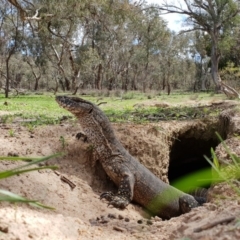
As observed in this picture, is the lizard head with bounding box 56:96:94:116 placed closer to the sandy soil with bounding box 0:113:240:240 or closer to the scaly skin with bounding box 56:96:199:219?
the scaly skin with bounding box 56:96:199:219

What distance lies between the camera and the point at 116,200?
5.12 metres

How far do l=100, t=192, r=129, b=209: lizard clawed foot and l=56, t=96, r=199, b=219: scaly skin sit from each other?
185mm

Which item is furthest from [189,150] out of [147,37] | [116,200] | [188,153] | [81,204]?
[147,37]

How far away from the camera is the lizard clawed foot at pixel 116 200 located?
5.05 metres

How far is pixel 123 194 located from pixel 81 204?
851mm

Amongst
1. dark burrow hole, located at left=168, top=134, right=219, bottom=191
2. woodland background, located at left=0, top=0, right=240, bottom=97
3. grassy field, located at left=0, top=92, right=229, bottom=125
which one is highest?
woodland background, located at left=0, top=0, right=240, bottom=97

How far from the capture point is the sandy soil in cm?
208

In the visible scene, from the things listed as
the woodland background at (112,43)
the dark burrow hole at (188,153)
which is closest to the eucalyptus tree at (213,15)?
the woodland background at (112,43)

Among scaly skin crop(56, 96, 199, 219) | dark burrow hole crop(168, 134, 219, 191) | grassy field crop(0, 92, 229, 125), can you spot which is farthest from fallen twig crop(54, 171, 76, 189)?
dark burrow hole crop(168, 134, 219, 191)

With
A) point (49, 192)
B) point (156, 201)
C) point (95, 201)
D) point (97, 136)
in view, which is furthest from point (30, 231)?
point (156, 201)

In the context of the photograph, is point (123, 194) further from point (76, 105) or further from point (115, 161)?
point (76, 105)

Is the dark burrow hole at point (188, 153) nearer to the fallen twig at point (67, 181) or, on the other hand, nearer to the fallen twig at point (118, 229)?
the fallen twig at point (67, 181)

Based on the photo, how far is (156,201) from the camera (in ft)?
20.3

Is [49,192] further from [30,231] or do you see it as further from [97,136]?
[30,231]
